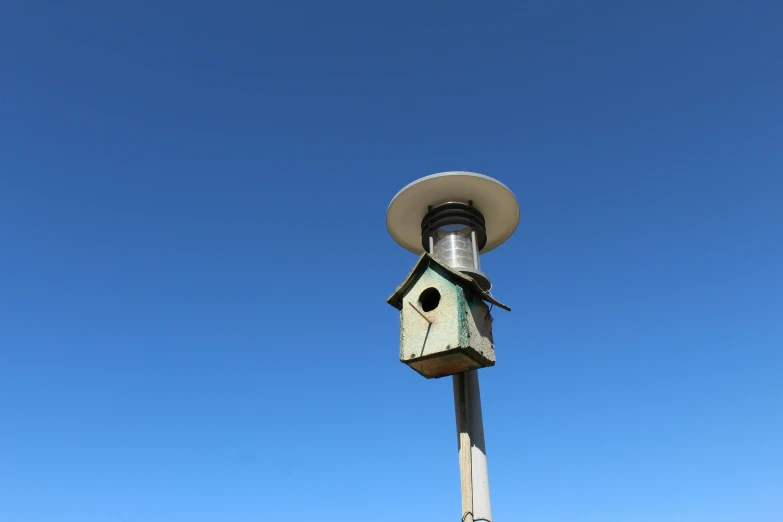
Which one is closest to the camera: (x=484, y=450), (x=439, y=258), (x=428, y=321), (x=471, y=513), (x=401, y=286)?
(x=471, y=513)

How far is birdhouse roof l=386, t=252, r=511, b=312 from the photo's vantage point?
13.3 ft

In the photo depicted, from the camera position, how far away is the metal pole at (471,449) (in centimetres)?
341

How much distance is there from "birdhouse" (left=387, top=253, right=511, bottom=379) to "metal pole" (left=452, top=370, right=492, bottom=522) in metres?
0.12

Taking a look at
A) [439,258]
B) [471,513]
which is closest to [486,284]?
[439,258]

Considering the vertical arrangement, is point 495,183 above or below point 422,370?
above

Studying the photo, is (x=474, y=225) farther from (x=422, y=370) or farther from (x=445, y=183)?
(x=422, y=370)

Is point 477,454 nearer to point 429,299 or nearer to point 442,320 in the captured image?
point 442,320

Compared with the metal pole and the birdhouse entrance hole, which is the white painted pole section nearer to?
the metal pole

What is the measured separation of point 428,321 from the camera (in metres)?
4.02

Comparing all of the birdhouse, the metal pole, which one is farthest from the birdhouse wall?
the metal pole

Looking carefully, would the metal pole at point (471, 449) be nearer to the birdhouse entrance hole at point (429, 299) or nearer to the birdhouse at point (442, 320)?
the birdhouse at point (442, 320)

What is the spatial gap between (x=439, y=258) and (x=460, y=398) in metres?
1.21

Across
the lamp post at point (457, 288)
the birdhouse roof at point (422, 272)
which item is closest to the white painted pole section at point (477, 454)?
the lamp post at point (457, 288)

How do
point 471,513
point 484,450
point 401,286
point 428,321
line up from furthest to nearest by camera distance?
point 401,286 < point 428,321 < point 484,450 < point 471,513
